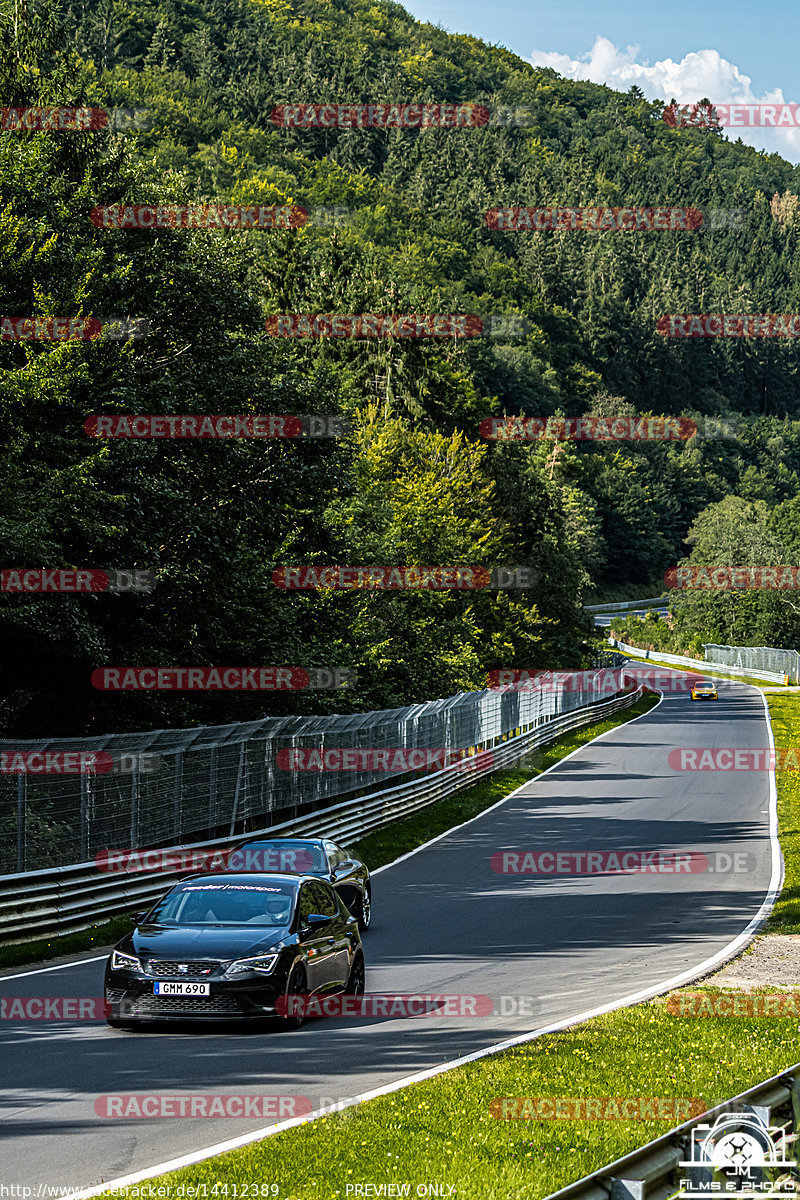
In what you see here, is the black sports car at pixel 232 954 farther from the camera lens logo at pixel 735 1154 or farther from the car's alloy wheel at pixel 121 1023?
the camera lens logo at pixel 735 1154

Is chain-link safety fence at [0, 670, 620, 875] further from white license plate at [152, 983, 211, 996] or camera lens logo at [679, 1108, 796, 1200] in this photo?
camera lens logo at [679, 1108, 796, 1200]

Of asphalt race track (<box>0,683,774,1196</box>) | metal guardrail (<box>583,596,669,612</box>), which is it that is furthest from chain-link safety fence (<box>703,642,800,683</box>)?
asphalt race track (<box>0,683,774,1196</box>)

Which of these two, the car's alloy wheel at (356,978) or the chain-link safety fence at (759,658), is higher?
the car's alloy wheel at (356,978)

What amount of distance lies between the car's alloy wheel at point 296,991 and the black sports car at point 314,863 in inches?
171

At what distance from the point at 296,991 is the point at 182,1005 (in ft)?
3.30

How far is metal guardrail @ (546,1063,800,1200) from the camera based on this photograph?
5109 millimetres

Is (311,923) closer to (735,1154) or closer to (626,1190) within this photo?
(735,1154)

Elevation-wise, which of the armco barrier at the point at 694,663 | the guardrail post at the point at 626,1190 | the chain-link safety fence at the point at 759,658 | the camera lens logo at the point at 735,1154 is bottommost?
the armco barrier at the point at 694,663

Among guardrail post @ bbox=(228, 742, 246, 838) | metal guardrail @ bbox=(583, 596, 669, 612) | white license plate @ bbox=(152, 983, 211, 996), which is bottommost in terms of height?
metal guardrail @ bbox=(583, 596, 669, 612)

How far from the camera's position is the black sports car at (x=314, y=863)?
17047 millimetres

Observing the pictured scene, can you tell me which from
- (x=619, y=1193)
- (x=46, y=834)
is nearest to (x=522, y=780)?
(x=46, y=834)

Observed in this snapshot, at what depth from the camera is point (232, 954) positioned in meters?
11.7

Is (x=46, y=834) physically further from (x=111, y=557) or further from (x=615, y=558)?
(x=615, y=558)

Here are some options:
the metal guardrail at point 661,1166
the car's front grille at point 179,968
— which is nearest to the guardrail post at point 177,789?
the car's front grille at point 179,968
